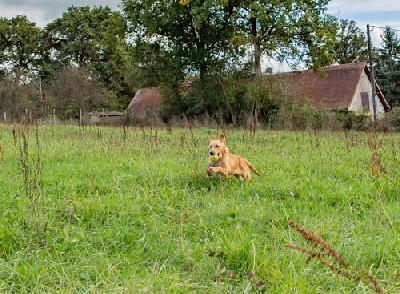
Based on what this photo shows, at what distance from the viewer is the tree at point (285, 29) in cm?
2614

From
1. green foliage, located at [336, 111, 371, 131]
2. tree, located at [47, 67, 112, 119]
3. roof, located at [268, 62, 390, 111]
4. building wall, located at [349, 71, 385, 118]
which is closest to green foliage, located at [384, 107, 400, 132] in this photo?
green foliage, located at [336, 111, 371, 131]

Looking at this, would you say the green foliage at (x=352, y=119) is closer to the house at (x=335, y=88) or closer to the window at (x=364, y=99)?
the house at (x=335, y=88)

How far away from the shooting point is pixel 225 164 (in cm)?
630

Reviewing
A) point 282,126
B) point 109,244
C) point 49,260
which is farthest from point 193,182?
point 282,126

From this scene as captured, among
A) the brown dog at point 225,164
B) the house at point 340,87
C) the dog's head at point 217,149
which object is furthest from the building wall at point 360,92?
the dog's head at point 217,149

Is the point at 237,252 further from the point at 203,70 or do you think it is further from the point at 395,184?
the point at 203,70

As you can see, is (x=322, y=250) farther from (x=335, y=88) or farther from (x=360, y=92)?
(x=360, y=92)

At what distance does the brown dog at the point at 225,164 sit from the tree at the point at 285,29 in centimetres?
2015

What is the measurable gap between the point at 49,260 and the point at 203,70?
25.2 m

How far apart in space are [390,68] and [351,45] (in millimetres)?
9325

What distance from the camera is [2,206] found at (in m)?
4.88

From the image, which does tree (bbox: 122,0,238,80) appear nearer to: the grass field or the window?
the window

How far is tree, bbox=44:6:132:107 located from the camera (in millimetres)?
50219

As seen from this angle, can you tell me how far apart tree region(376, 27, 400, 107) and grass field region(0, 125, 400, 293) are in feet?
125
